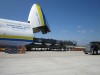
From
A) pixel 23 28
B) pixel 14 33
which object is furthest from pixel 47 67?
pixel 23 28

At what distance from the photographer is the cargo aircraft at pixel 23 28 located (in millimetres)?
30422

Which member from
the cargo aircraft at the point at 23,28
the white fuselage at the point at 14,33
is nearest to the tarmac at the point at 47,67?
the white fuselage at the point at 14,33

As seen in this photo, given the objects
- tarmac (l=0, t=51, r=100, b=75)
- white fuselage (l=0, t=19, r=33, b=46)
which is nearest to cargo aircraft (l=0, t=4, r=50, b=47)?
white fuselage (l=0, t=19, r=33, b=46)

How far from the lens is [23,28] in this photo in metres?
33.4

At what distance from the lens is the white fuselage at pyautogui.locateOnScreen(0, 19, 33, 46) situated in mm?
30152

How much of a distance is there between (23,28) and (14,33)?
2897 mm

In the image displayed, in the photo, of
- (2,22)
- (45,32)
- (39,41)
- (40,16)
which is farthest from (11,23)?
(39,41)

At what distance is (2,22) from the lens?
101ft

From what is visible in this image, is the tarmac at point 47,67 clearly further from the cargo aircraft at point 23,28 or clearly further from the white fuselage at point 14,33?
the cargo aircraft at point 23,28

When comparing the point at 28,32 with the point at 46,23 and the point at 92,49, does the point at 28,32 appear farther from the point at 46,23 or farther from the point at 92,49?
the point at 92,49

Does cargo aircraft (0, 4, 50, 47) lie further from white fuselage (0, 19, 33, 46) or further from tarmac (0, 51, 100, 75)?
tarmac (0, 51, 100, 75)

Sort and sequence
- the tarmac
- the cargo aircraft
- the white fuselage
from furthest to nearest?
the cargo aircraft
the white fuselage
the tarmac

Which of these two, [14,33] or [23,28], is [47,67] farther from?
[23,28]

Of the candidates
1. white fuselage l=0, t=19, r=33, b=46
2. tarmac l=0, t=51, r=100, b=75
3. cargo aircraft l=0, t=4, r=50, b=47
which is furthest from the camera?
cargo aircraft l=0, t=4, r=50, b=47
